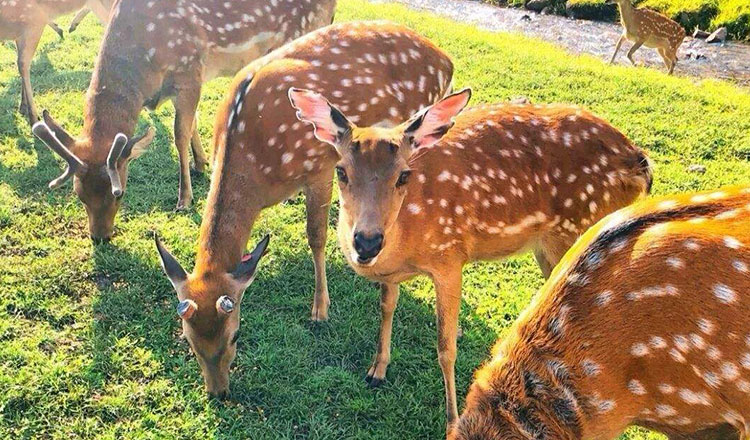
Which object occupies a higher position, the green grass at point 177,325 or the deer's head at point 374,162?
the deer's head at point 374,162

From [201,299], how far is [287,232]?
2.01 meters

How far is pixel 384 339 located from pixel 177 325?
4.95 ft

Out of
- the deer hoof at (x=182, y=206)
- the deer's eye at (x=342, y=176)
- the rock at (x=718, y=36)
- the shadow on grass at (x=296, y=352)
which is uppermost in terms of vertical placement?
the deer's eye at (x=342, y=176)

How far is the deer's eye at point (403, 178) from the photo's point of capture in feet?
12.0

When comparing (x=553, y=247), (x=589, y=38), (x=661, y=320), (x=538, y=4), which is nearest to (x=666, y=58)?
(x=589, y=38)

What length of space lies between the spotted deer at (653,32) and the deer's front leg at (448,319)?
33.9 ft

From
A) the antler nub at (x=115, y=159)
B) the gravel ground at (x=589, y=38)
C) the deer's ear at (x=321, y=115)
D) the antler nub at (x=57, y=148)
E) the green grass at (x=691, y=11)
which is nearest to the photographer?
the deer's ear at (x=321, y=115)

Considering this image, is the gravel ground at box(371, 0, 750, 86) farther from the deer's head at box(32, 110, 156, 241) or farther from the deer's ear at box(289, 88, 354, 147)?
the deer's ear at box(289, 88, 354, 147)

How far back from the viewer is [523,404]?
111 inches

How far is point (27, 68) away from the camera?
7.59 m

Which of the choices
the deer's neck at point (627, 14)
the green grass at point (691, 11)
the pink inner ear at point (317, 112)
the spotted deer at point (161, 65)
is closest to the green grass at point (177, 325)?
the spotted deer at point (161, 65)

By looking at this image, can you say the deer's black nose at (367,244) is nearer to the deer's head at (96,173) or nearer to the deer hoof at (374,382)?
the deer hoof at (374,382)

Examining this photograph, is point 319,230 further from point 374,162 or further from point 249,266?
point 374,162

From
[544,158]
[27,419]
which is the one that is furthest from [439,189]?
[27,419]
